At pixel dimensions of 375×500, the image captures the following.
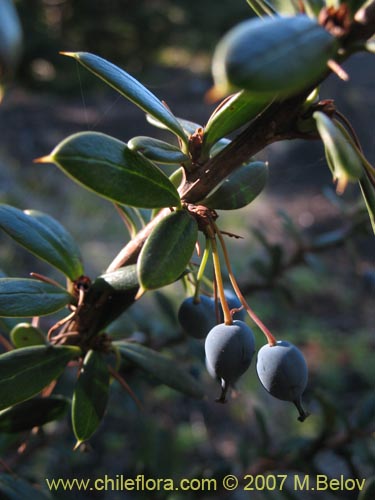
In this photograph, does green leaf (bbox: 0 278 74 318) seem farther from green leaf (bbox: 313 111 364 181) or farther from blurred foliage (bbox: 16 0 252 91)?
blurred foliage (bbox: 16 0 252 91)

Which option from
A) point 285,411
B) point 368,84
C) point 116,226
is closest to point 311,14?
point 285,411

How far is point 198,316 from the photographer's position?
55 centimetres

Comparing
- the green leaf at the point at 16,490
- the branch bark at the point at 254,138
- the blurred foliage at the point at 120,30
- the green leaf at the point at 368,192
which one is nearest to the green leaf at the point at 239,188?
the branch bark at the point at 254,138

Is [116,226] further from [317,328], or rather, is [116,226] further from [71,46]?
[71,46]

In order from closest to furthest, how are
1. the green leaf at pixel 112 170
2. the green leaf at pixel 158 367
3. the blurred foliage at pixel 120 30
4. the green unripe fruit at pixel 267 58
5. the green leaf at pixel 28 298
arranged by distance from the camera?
the green unripe fruit at pixel 267 58
the green leaf at pixel 112 170
the green leaf at pixel 28 298
the green leaf at pixel 158 367
the blurred foliage at pixel 120 30

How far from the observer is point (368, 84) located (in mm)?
5207

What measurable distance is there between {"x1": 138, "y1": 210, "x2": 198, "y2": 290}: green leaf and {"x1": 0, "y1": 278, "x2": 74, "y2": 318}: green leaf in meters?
0.14

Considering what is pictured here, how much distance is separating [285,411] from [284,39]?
76.7 inches

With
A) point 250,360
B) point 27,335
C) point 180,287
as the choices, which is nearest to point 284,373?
point 250,360

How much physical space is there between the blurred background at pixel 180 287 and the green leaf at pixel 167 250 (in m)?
0.15

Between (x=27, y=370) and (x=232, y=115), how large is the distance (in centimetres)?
29

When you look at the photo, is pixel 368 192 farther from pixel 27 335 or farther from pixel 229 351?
pixel 27 335

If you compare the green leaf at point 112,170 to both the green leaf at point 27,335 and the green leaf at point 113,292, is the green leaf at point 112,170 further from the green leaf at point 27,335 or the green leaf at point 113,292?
the green leaf at point 27,335

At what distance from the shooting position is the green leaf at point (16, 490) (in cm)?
57
